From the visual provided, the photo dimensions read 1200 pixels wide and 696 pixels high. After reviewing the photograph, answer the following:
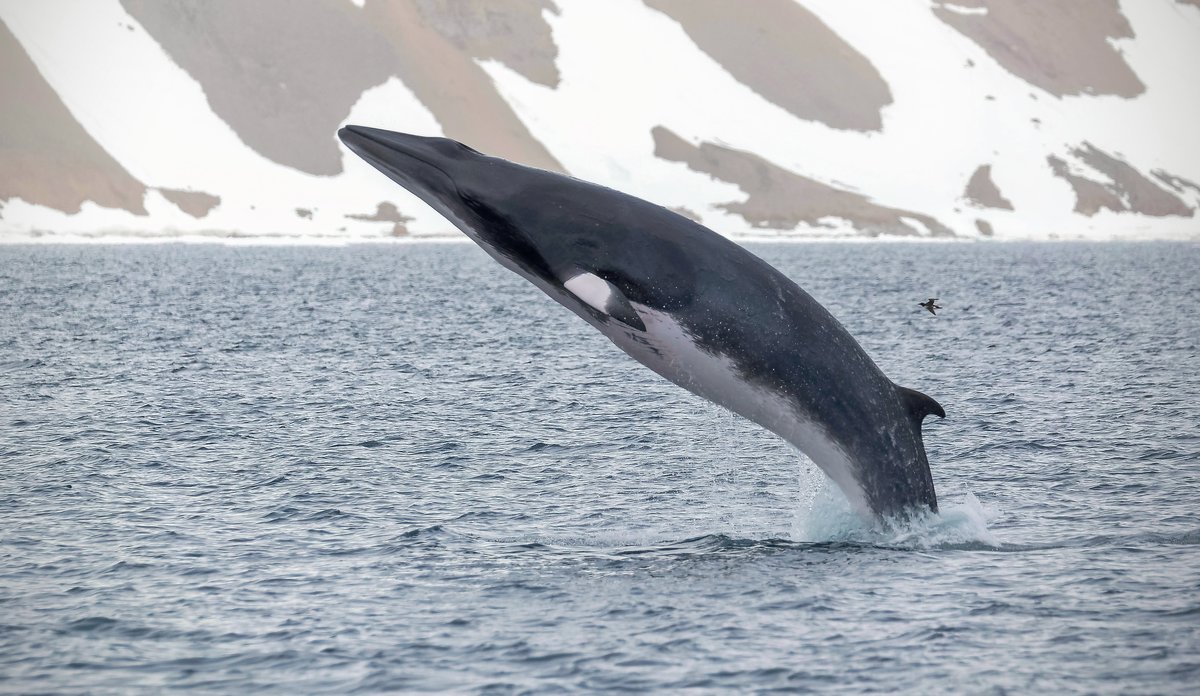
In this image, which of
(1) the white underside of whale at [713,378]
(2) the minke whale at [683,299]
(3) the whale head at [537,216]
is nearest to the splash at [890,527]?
(1) the white underside of whale at [713,378]

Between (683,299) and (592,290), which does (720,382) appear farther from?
(592,290)

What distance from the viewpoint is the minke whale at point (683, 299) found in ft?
55.9

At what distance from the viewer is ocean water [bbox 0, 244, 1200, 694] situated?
15.8m

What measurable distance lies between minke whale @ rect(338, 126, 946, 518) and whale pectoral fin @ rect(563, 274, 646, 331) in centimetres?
2

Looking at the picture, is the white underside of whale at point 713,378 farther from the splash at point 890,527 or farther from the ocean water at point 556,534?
the ocean water at point 556,534

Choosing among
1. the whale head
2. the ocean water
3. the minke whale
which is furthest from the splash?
the whale head

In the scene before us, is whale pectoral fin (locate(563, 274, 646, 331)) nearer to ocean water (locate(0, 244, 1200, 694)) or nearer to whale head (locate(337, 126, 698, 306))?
whale head (locate(337, 126, 698, 306))

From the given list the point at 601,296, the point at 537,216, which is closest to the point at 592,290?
the point at 601,296

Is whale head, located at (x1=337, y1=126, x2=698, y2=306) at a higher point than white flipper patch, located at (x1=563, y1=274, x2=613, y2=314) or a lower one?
higher

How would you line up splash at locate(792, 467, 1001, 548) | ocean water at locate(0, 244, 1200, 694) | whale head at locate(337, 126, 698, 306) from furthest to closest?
splash at locate(792, 467, 1001, 548) < whale head at locate(337, 126, 698, 306) < ocean water at locate(0, 244, 1200, 694)

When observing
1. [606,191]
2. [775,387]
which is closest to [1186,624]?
[775,387]

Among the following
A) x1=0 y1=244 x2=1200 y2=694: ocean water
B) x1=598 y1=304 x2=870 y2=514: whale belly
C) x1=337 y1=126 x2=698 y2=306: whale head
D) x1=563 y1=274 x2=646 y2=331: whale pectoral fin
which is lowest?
x1=0 y1=244 x2=1200 y2=694: ocean water

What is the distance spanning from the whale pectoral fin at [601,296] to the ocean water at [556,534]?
3830 mm

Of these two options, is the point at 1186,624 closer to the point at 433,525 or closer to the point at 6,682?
the point at 433,525
